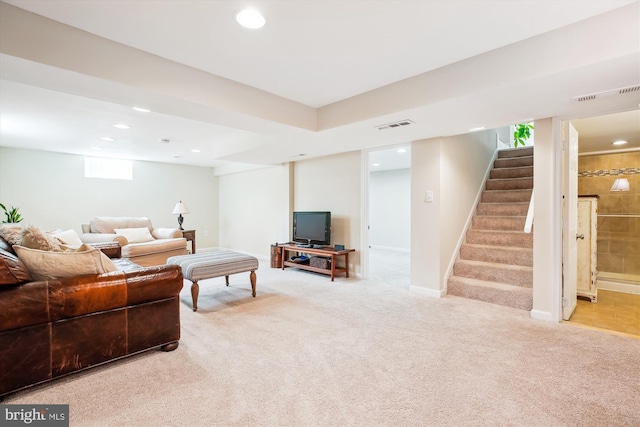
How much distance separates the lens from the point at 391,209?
26.9 feet

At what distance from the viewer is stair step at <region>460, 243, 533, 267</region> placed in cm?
375

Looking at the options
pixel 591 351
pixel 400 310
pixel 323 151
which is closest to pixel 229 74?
pixel 323 151

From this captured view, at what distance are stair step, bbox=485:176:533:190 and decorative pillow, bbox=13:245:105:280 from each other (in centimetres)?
529

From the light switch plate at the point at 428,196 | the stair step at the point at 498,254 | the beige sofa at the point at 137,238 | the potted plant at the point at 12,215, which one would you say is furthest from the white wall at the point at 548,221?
the potted plant at the point at 12,215

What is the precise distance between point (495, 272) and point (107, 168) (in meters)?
7.53

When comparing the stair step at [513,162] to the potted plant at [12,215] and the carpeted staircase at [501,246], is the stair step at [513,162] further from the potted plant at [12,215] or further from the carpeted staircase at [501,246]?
the potted plant at [12,215]

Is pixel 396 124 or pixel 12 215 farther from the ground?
pixel 396 124

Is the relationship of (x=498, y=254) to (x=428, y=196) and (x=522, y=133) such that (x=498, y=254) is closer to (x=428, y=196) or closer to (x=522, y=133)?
(x=428, y=196)

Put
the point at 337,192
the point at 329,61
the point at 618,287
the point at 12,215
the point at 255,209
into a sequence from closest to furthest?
the point at 329,61 → the point at 618,287 → the point at 337,192 → the point at 12,215 → the point at 255,209

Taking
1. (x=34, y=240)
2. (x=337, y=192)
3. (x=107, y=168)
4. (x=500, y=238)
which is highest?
(x=107, y=168)

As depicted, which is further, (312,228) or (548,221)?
(312,228)

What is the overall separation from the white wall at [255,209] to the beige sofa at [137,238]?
65.3 inches

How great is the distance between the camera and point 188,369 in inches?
81.0

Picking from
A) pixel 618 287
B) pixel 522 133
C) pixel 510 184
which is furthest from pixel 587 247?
pixel 522 133
